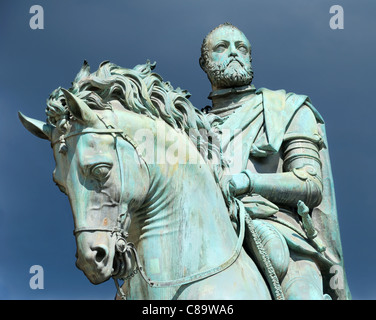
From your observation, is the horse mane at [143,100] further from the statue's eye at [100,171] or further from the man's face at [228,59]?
the man's face at [228,59]

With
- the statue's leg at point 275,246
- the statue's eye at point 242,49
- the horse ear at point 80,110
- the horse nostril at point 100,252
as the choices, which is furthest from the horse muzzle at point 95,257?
the statue's eye at point 242,49

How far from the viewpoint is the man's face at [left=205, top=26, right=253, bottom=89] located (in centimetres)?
1137

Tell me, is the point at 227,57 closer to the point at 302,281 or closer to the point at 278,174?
the point at 278,174

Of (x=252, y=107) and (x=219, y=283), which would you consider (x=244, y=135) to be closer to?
(x=252, y=107)

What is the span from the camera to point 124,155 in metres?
8.06

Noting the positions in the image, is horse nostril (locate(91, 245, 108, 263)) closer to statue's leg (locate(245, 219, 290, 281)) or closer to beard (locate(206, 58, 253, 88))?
statue's leg (locate(245, 219, 290, 281))

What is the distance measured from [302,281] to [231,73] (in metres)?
2.94

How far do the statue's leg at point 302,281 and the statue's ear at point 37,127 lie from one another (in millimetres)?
2695

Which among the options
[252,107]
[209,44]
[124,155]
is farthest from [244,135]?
[124,155]

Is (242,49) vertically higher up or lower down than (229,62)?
higher up

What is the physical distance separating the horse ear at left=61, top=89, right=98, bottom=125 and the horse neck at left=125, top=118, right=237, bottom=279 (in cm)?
61

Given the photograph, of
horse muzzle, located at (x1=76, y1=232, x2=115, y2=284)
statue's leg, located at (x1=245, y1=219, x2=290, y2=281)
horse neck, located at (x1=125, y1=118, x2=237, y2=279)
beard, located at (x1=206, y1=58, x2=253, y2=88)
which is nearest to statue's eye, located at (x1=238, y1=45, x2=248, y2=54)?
beard, located at (x1=206, y1=58, x2=253, y2=88)

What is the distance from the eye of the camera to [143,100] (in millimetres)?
8594

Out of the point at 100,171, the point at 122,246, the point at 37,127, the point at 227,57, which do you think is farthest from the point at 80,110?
the point at 227,57
